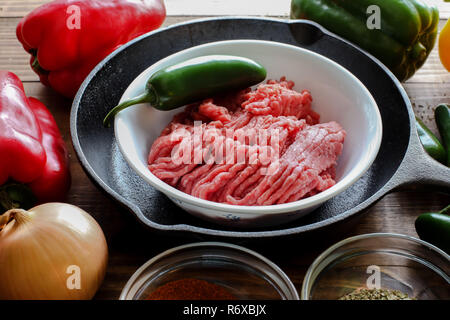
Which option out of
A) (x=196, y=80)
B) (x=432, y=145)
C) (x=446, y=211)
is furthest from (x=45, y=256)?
(x=432, y=145)

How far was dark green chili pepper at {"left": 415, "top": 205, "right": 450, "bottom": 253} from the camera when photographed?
1393 mm

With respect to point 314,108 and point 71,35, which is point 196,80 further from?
point 71,35

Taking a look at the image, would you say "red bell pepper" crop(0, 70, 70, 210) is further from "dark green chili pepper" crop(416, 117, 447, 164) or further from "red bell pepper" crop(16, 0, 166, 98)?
"dark green chili pepper" crop(416, 117, 447, 164)

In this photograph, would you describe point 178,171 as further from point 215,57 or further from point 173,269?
point 215,57

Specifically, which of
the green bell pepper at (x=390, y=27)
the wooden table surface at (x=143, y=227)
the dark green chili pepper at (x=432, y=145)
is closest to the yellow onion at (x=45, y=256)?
the wooden table surface at (x=143, y=227)

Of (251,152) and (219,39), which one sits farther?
(219,39)

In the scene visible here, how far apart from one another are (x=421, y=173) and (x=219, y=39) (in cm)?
98

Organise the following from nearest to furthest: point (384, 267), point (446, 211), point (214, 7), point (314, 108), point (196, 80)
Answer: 1. point (384, 267)
2. point (446, 211)
3. point (196, 80)
4. point (314, 108)
5. point (214, 7)

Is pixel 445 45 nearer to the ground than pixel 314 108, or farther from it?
farther from it

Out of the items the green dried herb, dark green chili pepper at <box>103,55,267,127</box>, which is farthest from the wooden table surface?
dark green chili pepper at <box>103,55,267,127</box>

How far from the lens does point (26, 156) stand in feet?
4.84

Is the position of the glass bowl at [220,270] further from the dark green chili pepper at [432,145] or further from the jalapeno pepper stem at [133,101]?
the dark green chili pepper at [432,145]

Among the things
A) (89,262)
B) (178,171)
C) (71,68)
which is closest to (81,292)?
(89,262)

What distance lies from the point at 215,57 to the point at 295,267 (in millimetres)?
726
